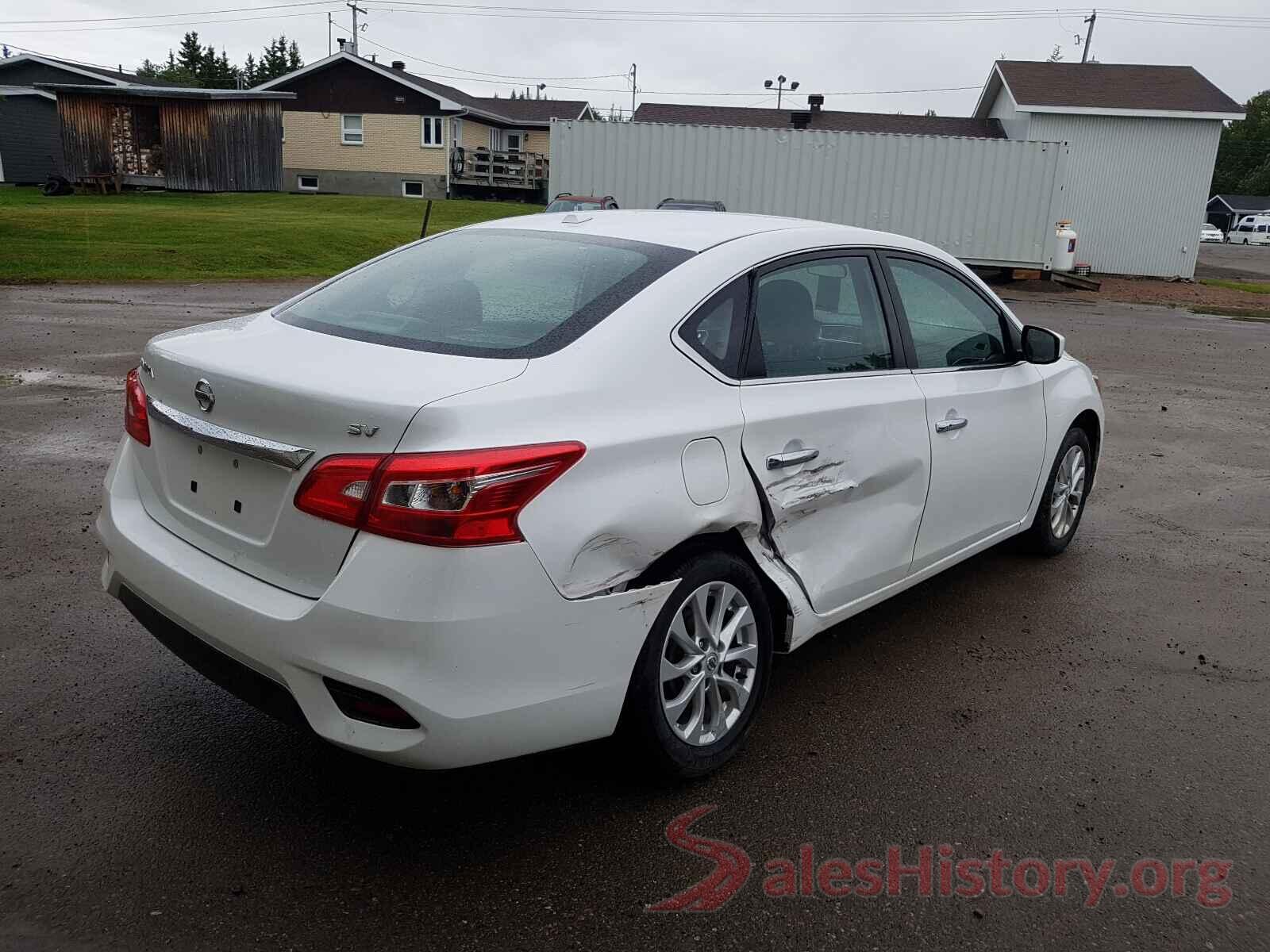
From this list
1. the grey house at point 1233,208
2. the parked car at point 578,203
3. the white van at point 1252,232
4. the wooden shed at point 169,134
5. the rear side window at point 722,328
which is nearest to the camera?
the rear side window at point 722,328

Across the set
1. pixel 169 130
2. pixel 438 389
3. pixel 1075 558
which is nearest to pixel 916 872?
pixel 438 389

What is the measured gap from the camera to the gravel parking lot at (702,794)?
2727 mm

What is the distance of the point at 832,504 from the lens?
369 centimetres

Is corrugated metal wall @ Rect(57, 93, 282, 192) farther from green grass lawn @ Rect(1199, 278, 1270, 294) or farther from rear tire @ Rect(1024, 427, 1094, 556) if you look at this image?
rear tire @ Rect(1024, 427, 1094, 556)

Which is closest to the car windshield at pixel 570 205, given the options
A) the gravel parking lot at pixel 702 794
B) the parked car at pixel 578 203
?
the parked car at pixel 578 203

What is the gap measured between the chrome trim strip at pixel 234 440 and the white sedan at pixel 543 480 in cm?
1

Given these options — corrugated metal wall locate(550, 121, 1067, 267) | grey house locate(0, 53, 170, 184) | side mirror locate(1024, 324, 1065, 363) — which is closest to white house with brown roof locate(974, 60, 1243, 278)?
corrugated metal wall locate(550, 121, 1067, 267)

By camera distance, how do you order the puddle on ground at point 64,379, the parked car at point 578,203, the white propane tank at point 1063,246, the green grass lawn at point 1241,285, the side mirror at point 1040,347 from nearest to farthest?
the side mirror at point 1040,347
the puddle on ground at point 64,379
the parked car at point 578,203
the white propane tank at point 1063,246
the green grass lawn at point 1241,285

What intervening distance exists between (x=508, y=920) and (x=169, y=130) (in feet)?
133

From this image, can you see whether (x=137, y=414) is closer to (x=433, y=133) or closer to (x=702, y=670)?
(x=702, y=670)

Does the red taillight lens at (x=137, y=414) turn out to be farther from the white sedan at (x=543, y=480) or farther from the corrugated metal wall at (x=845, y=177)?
the corrugated metal wall at (x=845, y=177)

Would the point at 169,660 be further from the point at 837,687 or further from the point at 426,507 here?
the point at 837,687

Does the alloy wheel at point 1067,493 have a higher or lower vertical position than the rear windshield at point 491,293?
lower

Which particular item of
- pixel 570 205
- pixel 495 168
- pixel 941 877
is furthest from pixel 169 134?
pixel 941 877
